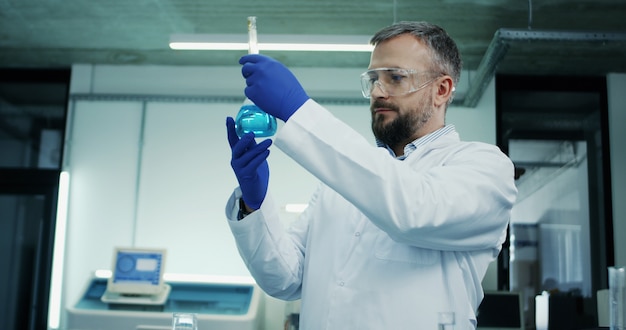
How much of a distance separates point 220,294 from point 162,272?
19.3 inches

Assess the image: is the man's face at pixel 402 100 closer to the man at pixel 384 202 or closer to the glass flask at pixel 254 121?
the man at pixel 384 202

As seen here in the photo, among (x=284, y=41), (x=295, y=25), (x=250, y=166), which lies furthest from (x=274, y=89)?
(x=295, y=25)

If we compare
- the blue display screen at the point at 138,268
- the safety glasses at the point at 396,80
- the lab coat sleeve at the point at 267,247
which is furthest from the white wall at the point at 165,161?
the safety glasses at the point at 396,80

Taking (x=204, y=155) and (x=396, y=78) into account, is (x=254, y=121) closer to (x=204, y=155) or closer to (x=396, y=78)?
(x=396, y=78)

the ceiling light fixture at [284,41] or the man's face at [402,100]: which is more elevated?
the ceiling light fixture at [284,41]

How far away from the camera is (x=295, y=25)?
15.1 ft

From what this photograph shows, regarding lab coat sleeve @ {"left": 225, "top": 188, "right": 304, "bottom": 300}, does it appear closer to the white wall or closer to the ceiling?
the ceiling

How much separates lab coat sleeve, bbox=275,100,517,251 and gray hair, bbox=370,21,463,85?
34cm

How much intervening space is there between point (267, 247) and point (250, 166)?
7.1 inches

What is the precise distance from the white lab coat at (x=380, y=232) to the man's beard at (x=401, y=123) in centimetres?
5

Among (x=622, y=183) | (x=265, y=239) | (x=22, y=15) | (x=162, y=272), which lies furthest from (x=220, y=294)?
(x=265, y=239)

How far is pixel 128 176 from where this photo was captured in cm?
524

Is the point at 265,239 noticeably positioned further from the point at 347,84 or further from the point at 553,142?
the point at 553,142

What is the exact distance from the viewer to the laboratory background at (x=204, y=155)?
4734mm
